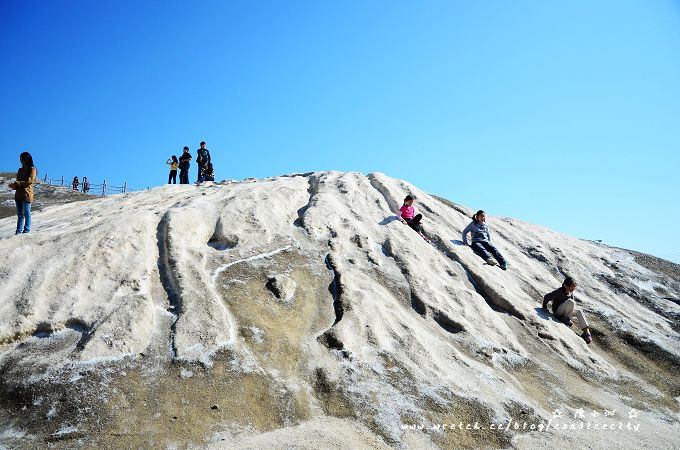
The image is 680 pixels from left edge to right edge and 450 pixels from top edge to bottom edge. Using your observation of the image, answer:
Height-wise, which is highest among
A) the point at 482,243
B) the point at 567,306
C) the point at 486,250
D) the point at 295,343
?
the point at 482,243

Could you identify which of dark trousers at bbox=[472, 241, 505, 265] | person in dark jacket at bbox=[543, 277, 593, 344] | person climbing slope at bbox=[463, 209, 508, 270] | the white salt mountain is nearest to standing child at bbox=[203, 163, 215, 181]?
the white salt mountain

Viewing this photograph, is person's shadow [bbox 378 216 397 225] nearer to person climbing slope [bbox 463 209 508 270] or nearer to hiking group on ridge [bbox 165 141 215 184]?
person climbing slope [bbox 463 209 508 270]

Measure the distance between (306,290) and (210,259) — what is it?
208 cm

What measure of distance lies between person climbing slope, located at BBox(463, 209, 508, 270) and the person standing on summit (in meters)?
11.1

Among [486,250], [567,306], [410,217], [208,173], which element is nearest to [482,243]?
[486,250]

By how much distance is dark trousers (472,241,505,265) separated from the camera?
40.1 feet

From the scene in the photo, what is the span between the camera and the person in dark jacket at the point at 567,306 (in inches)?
386

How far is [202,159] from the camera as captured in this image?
18.0m

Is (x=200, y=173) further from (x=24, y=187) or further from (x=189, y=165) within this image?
(x=24, y=187)

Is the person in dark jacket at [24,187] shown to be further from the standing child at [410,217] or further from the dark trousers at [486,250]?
the dark trousers at [486,250]

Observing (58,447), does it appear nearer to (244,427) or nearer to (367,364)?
(244,427)

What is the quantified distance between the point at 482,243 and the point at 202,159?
1180cm

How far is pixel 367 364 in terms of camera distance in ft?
22.7

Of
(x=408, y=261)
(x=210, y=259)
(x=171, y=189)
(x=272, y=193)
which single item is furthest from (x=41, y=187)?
(x=408, y=261)
